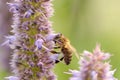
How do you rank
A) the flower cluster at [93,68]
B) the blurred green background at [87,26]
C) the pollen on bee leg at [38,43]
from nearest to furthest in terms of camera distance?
the flower cluster at [93,68] → the pollen on bee leg at [38,43] → the blurred green background at [87,26]

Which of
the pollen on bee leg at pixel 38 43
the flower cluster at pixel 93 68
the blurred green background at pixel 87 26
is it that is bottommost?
the flower cluster at pixel 93 68

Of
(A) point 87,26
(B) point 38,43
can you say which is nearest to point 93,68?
(B) point 38,43

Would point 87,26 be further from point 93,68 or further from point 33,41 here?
point 93,68

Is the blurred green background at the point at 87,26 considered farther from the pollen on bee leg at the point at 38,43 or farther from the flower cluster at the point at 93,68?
the flower cluster at the point at 93,68

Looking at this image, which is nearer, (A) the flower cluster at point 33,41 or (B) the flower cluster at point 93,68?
(B) the flower cluster at point 93,68

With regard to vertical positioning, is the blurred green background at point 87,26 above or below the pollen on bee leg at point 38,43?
above

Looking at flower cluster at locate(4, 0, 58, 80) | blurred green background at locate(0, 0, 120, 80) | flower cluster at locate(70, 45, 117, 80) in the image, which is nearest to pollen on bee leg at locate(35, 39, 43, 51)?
flower cluster at locate(4, 0, 58, 80)

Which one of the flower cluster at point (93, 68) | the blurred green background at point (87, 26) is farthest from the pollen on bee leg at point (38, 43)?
the blurred green background at point (87, 26)

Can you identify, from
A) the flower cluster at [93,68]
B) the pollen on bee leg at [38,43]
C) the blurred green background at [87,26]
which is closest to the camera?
the flower cluster at [93,68]
